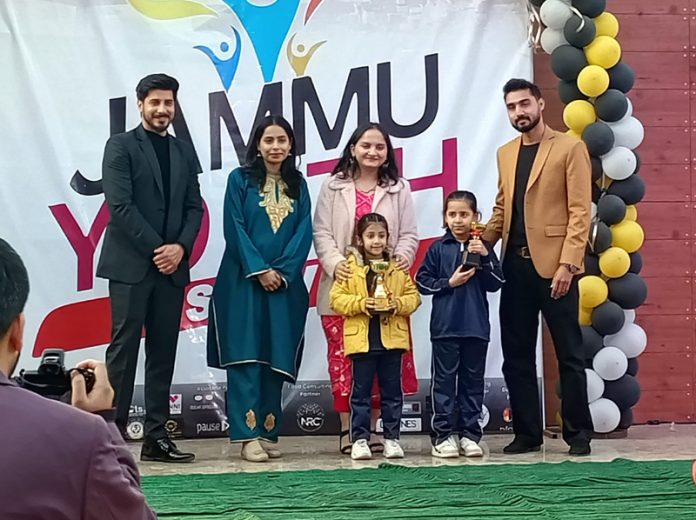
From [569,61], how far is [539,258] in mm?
988

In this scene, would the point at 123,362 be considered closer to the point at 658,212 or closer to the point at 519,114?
the point at 519,114

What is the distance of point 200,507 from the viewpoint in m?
3.18

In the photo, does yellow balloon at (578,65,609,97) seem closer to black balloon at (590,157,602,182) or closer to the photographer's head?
black balloon at (590,157,602,182)

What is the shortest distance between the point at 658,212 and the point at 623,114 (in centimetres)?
94

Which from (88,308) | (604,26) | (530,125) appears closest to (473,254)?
(530,125)

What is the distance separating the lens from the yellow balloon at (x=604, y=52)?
4617 mm

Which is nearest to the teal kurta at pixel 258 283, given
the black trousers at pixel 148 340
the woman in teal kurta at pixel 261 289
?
the woman in teal kurta at pixel 261 289

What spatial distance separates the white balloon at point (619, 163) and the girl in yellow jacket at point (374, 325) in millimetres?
1094

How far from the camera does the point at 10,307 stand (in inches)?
46.1

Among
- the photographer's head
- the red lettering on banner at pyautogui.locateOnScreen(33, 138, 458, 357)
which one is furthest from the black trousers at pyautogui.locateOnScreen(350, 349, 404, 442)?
the photographer's head

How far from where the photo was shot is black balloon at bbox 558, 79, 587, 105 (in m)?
4.77

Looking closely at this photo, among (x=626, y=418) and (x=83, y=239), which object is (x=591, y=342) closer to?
(x=626, y=418)

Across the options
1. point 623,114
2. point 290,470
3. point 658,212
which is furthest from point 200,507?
point 658,212

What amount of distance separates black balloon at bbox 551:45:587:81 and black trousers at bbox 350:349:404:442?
5.07 ft
